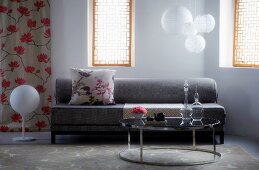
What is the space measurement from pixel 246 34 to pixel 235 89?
713 millimetres

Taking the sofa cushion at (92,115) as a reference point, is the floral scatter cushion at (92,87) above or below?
above

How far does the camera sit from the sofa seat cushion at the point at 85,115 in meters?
5.84

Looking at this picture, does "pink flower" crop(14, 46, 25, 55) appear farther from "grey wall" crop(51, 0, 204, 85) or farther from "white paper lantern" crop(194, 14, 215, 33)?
"white paper lantern" crop(194, 14, 215, 33)

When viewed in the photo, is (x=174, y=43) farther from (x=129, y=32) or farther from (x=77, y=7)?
(x=77, y=7)

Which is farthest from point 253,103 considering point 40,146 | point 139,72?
point 40,146

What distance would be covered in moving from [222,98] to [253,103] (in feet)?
1.87

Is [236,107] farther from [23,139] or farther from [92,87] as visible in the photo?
[23,139]

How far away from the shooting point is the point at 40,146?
18.7 ft

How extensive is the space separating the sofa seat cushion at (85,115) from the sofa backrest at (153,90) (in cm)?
59

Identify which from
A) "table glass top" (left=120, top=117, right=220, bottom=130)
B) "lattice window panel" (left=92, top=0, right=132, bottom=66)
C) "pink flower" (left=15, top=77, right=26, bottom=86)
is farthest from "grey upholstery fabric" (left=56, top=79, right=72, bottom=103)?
"table glass top" (left=120, top=117, right=220, bottom=130)

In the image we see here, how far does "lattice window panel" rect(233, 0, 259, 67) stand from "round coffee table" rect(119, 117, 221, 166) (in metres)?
1.64

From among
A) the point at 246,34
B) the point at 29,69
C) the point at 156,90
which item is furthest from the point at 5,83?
the point at 246,34

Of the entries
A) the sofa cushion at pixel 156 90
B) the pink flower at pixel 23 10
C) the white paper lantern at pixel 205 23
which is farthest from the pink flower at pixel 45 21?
the white paper lantern at pixel 205 23

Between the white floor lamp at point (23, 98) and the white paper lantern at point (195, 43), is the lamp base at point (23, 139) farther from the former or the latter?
the white paper lantern at point (195, 43)
